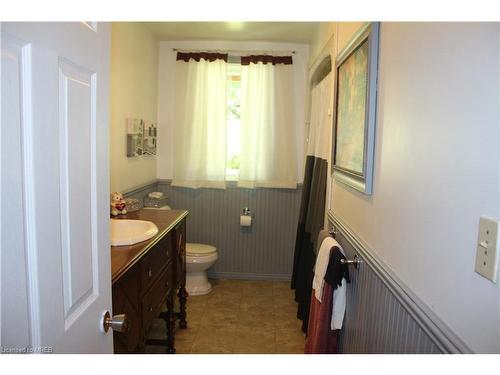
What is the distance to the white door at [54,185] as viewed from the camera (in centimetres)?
68

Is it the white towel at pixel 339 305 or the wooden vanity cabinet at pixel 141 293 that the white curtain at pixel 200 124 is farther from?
the white towel at pixel 339 305

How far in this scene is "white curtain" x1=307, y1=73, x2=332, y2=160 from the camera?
105 inches

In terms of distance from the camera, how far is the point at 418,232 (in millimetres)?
1165

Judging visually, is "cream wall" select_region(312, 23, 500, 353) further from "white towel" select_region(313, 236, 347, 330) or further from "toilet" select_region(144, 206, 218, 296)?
"toilet" select_region(144, 206, 218, 296)

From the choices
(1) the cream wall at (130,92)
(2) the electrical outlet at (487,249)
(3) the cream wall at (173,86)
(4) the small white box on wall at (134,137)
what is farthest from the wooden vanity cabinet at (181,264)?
(2) the electrical outlet at (487,249)

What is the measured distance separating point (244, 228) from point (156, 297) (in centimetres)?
193

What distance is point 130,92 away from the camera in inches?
123

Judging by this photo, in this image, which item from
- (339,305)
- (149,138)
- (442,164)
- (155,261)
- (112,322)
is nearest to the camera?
(442,164)

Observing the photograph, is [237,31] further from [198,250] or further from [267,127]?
[198,250]

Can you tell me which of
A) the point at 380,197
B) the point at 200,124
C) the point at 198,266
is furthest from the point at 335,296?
the point at 200,124

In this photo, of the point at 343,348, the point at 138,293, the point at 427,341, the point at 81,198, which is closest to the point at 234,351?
the point at 343,348

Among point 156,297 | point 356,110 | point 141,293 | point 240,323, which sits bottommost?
point 240,323
